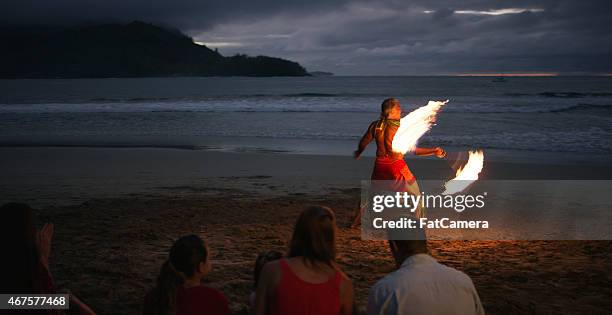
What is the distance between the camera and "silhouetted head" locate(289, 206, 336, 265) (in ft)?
9.89

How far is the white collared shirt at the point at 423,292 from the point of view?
3135mm

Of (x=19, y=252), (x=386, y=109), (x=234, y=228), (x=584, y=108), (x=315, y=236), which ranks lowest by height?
(x=234, y=228)

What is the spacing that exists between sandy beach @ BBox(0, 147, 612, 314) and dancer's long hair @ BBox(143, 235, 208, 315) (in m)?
2.06

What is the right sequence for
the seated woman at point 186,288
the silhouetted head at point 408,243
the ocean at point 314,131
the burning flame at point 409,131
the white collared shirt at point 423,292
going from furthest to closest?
the ocean at point 314,131
the burning flame at point 409,131
the seated woman at point 186,288
the silhouetted head at point 408,243
the white collared shirt at point 423,292

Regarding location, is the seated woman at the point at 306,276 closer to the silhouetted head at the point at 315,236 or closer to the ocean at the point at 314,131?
the silhouetted head at the point at 315,236

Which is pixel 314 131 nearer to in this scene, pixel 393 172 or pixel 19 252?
pixel 393 172

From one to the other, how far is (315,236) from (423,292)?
2.08ft

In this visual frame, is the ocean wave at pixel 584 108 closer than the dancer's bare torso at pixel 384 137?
No

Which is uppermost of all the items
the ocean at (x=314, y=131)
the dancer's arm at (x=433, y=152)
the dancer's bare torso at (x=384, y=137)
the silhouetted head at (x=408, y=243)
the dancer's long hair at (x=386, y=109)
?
the dancer's long hair at (x=386, y=109)

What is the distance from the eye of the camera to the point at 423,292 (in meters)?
3.14

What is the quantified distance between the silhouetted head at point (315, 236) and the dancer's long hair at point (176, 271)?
646 mm

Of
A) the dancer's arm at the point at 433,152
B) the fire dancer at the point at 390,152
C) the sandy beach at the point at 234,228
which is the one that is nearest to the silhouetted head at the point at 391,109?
the fire dancer at the point at 390,152

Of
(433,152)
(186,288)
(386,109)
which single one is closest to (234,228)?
(386,109)

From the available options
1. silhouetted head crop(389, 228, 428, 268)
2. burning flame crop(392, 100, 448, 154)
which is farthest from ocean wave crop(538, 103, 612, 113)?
silhouetted head crop(389, 228, 428, 268)
